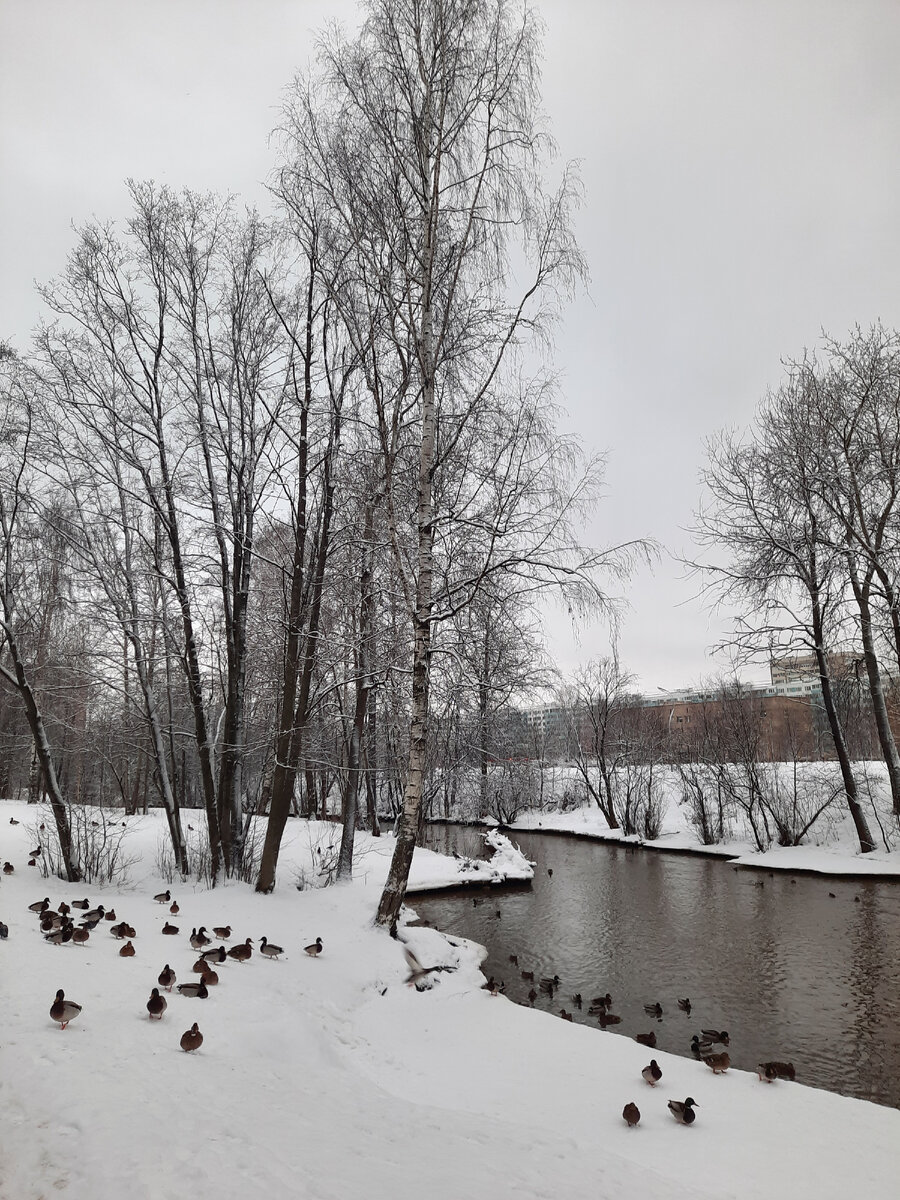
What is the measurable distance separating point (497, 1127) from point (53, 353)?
35.1 feet

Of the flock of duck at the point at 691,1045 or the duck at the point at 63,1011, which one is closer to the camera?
the duck at the point at 63,1011

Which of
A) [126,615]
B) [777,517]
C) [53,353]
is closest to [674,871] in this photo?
[777,517]

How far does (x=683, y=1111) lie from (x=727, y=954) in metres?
6.38

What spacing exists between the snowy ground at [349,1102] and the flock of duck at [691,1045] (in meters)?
0.09

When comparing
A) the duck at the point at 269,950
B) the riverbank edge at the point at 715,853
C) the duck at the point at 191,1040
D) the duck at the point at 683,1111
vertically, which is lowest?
the riverbank edge at the point at 715,853

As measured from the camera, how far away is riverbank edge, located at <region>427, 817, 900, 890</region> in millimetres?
14216

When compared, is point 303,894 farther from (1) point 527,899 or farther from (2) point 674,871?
(2) point 674,871

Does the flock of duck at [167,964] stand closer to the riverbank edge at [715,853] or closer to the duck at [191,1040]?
the duck at [191,1040]

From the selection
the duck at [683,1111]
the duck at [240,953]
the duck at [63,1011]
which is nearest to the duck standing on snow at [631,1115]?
the duck at [683,1111]

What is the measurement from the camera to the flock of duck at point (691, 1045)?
13.5 feet

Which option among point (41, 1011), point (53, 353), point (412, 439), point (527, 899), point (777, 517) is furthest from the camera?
point (777, 517)

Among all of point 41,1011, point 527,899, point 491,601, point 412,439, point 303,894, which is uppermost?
point 412,439

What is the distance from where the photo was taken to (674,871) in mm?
16672

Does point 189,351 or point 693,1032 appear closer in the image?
point 693,1032
